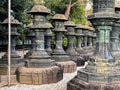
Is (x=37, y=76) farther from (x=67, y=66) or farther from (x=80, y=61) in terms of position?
(x=80, y=61)

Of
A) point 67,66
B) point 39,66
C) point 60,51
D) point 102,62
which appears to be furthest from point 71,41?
point 102,62

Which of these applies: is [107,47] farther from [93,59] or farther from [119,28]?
[119,28]

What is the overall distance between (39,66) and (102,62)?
2987 mm

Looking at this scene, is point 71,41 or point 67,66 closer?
point 67,66

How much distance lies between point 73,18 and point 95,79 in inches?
A: 740

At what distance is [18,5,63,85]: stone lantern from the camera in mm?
7488

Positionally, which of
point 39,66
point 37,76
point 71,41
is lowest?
point 37,76

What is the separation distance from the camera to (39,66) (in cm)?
776

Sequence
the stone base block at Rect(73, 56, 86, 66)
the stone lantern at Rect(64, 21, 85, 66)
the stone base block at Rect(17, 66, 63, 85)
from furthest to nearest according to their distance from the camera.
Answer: the stone base block at Rect(73, 56, 86, 66), the stone lantern at Rect(64, 21, 85, 66), the stone base block at Rect(17, 66, 63, 85)

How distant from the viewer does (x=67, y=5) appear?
22203mm

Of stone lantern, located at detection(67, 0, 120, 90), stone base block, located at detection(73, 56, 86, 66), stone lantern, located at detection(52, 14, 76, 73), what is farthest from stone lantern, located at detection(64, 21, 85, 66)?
stone lantern, located at detection(67, 0, 120, 90)

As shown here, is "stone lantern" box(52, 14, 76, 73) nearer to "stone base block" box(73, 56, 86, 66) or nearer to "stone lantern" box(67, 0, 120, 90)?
"stone base block" box(73, 56, 86, 66)

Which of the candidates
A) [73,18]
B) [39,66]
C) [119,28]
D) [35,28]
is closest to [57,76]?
[39,66]

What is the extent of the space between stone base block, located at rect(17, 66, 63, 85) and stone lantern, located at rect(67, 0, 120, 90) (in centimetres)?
221
